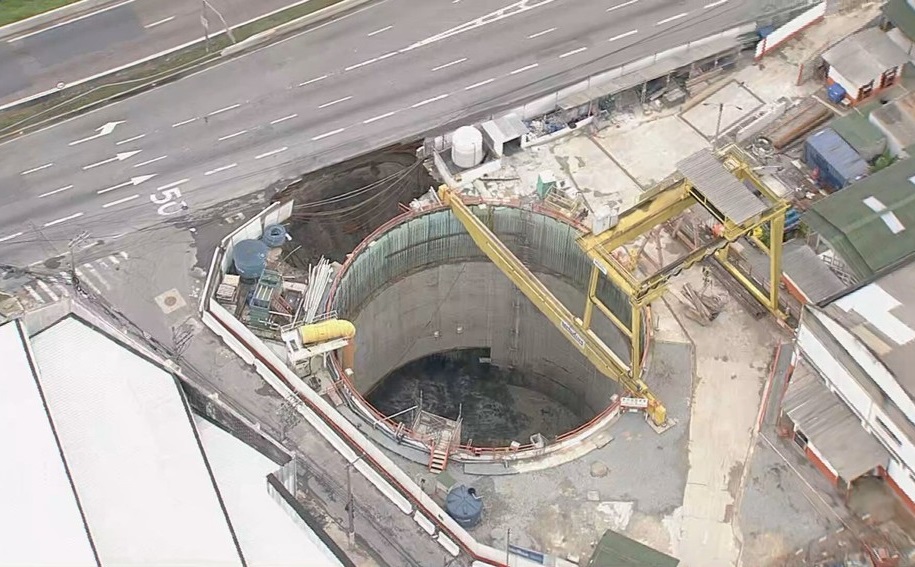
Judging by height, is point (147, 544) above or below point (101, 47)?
below

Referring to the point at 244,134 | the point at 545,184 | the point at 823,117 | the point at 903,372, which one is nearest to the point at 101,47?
the point at 244,134

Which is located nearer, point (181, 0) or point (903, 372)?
point (903, 372)

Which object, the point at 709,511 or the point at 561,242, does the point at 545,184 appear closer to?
the point at 561,242

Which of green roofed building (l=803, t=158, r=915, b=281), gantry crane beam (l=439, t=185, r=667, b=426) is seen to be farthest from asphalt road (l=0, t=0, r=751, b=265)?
green roofed building (l=803, t=158, r=915, b=281)

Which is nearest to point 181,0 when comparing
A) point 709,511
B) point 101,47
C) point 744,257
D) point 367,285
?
point 101,47

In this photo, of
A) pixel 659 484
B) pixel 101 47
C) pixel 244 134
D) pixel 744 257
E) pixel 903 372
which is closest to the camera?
pixel 903 372

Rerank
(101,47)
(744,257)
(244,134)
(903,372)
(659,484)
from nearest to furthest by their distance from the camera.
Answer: (903,372) → (659,484) → (744,257) → (244,134) → (101,47)

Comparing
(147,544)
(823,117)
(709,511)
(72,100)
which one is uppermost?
(72,100)
